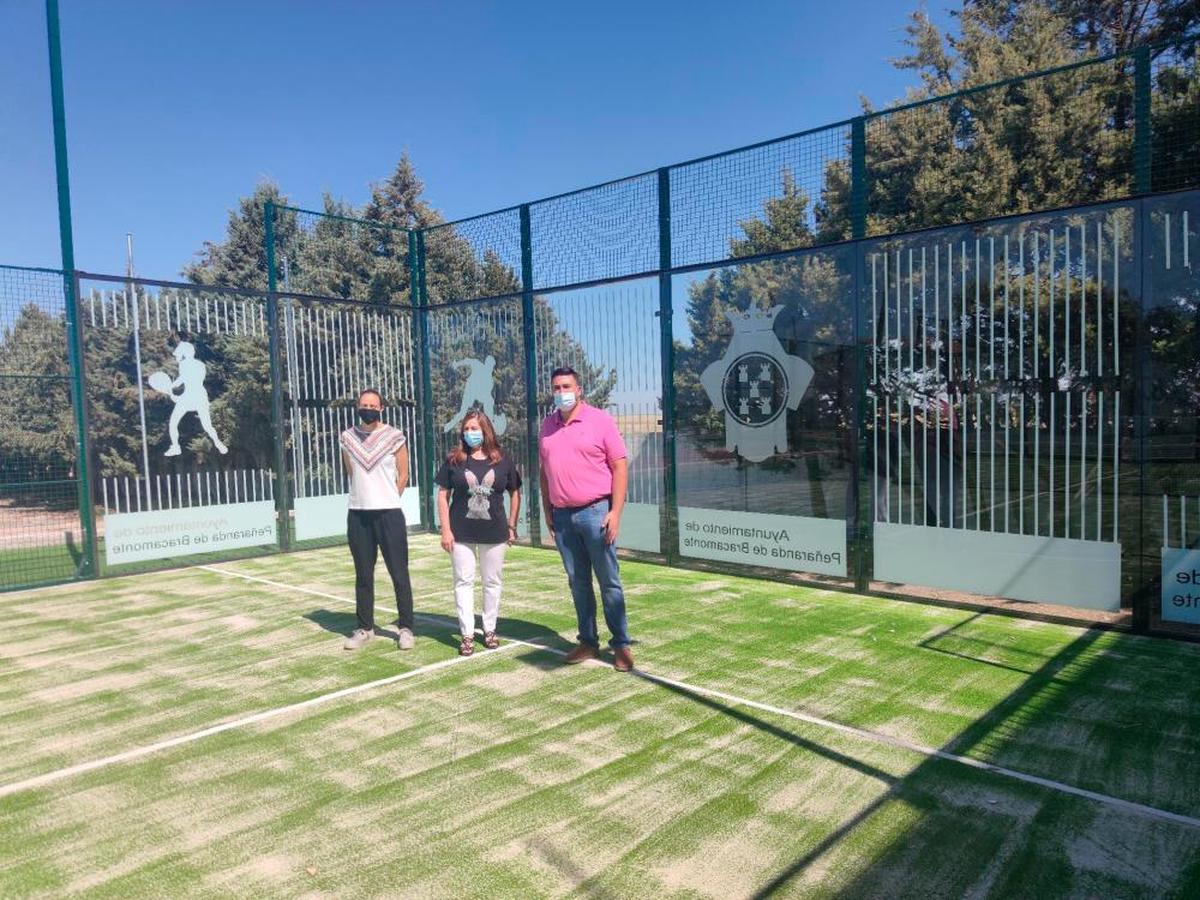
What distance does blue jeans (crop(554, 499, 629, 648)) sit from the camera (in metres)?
5.59

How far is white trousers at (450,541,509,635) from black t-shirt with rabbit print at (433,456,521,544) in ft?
0.30

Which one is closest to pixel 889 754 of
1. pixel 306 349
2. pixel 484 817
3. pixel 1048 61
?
pixel 484 817

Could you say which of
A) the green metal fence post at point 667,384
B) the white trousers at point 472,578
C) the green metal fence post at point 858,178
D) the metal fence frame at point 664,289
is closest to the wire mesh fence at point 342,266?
the metal fence frame at point 664,289

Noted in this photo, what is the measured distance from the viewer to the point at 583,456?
5.61m

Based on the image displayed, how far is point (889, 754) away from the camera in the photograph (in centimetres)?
421

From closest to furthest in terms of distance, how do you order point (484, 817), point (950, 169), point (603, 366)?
point (484, 817) → point (603, 366) → point (950, 169)

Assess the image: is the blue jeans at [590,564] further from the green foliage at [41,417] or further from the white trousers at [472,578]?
the green foliage at [41,417]

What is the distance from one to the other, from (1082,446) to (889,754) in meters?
3.53

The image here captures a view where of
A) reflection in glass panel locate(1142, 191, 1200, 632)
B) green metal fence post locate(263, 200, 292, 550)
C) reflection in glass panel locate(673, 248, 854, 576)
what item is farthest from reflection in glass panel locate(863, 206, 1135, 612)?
green metal fence post locate(263, 200, 292, 550)

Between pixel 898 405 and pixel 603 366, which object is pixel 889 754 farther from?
pixel 603 366

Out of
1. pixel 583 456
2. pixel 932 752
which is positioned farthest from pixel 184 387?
pixel 932 752

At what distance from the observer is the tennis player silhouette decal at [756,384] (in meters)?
8.37

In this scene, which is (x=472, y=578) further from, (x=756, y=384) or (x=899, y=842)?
(x=756, y=384)

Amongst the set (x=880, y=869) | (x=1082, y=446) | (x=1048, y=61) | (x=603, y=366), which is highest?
A: (x=1048, y=61)
